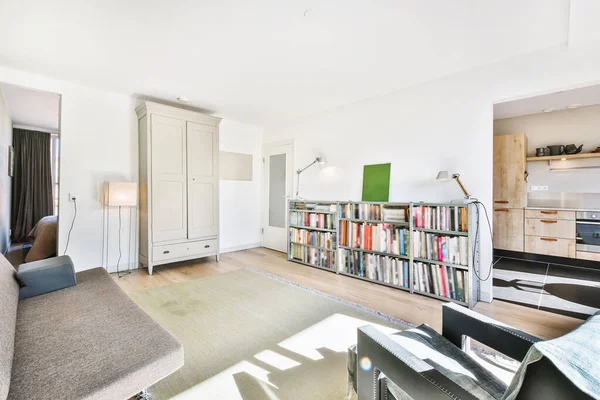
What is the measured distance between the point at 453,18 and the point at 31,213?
7895 millimetres

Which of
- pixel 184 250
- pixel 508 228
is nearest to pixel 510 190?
pixel 508 228

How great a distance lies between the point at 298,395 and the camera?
4.67 feet

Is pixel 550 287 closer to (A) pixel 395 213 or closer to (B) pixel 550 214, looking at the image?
(B) pixel 550 214

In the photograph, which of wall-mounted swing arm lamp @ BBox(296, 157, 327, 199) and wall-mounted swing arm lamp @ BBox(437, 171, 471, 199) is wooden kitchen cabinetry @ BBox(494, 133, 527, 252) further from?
wall-mounted swing arm lamp @ BBox(296, 157, 327, 199)

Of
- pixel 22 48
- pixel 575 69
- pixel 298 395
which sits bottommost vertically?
pixel 298 395

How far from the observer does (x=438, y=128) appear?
9.78ft

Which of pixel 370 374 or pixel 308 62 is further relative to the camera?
pixel 308 62

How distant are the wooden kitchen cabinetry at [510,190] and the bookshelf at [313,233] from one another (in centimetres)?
301

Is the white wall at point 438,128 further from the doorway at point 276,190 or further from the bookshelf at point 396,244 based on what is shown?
the doorway at point 276,190

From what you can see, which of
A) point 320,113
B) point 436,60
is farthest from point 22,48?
point 436,60

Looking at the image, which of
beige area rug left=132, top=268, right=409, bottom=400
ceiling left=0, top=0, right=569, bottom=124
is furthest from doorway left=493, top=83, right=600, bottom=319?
beige area rug left=132, top=268, right=409, bottom=400

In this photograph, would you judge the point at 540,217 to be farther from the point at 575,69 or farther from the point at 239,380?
the point at 239,380

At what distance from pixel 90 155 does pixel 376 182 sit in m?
3.83

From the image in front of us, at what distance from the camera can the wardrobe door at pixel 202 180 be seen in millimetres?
3854
